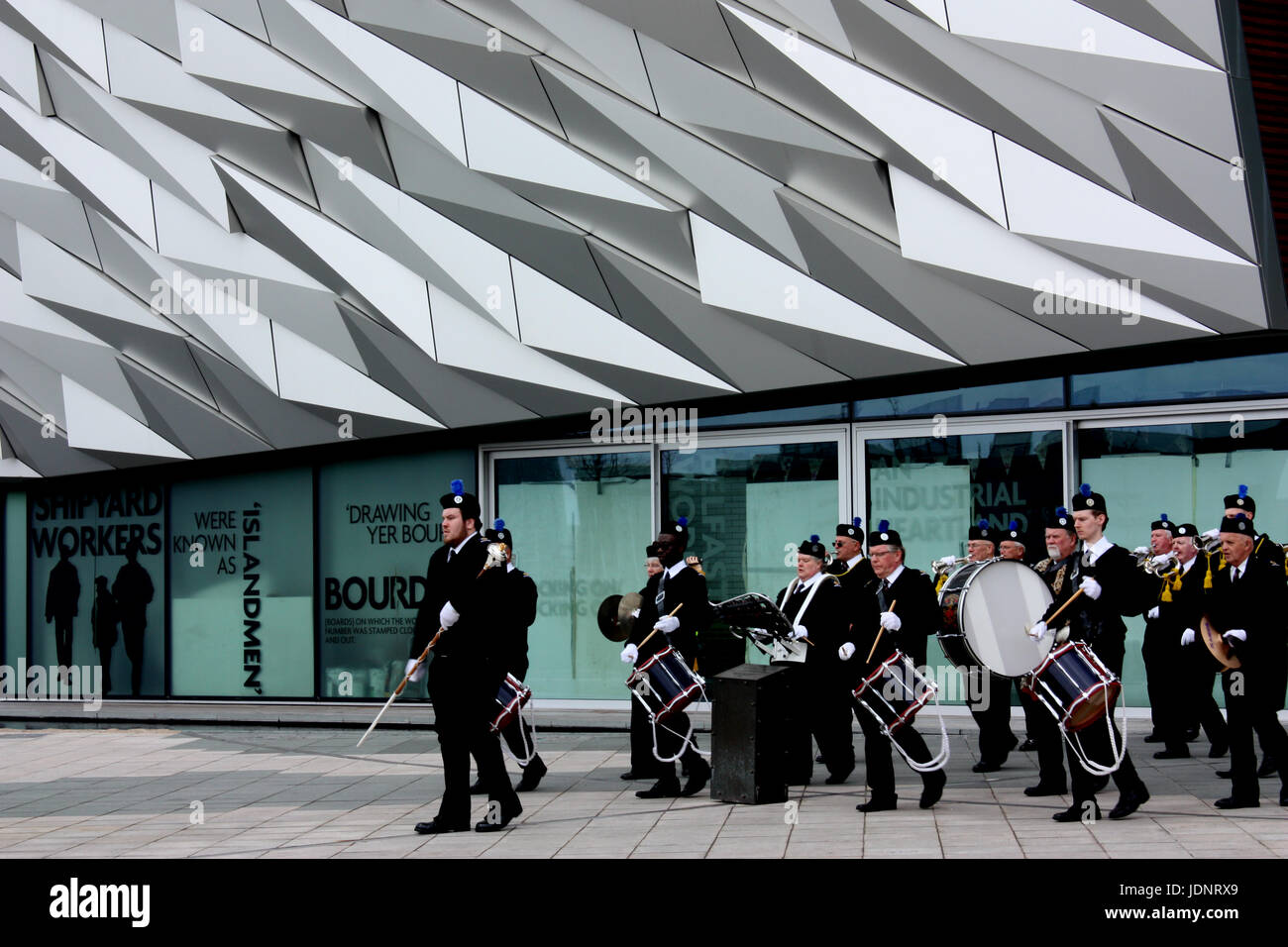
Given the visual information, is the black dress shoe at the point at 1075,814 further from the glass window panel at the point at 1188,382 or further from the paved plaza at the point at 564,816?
the glass window panel at the point at 1188,382

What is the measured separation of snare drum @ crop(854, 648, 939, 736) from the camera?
31.8 feet

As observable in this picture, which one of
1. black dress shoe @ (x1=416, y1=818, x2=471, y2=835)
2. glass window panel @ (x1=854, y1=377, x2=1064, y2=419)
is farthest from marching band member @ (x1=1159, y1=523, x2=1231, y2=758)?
black dress shoe @ (x1=416, y1=818, x2=471, y2=835)

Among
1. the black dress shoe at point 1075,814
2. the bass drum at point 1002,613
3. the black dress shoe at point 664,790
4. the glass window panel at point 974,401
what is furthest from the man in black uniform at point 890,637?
the glass window panel at point 974,401

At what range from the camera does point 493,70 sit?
1454 centimetres

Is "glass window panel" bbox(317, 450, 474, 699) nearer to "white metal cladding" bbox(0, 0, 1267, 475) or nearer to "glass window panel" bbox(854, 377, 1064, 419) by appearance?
"white metal cladding" bbox(0, 0, 1267, 475)

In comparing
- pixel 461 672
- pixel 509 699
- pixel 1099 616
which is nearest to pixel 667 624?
pixel 509 699

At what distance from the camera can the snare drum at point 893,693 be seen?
9.70 m

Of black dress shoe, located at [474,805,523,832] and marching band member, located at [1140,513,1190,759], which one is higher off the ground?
marching band member, located at [1140,513,1190,759]

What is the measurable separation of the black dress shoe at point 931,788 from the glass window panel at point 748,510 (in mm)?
5803

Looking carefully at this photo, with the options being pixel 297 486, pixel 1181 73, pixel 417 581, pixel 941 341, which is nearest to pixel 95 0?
pixel 297 486

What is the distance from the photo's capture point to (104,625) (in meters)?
20.0

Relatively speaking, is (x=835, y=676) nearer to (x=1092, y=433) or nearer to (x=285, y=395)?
(x=1092, y=433)

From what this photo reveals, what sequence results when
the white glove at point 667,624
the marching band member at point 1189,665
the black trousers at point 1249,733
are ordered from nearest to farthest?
the black trousers at point 1249,733
the white glove at point 667,624
the marching band member at point 1189,665

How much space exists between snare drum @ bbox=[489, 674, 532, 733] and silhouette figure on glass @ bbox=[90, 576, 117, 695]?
422 inches
